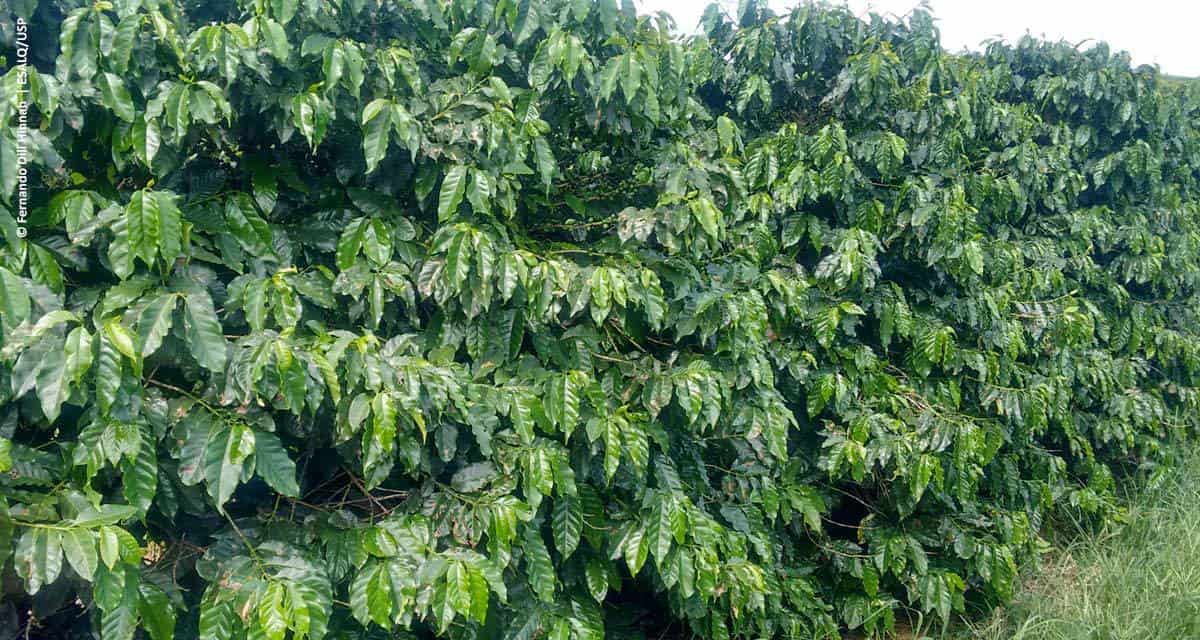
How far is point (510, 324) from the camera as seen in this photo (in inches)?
98.0

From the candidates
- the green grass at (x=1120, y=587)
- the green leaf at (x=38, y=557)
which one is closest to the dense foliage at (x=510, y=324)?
the green leaf at (x=38, y=557)

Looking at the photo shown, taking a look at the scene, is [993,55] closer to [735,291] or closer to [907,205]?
[907,205]

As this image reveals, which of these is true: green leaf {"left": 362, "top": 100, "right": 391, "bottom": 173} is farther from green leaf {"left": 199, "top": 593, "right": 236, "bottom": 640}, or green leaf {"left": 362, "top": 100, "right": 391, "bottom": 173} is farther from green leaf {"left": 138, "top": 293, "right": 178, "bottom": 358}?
green leaf {"left": 199, "top": 593, "right": 236, "bottom": 640}

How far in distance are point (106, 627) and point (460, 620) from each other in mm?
879

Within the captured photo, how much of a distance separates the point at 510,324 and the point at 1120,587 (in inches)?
111

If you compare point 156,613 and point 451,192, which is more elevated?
point 451,192

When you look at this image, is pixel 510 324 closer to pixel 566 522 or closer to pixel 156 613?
pixel 566 522

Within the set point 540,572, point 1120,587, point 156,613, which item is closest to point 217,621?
point 156,613

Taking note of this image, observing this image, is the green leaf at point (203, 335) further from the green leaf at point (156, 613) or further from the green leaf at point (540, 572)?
Result: the green leaf at point (540, 572)

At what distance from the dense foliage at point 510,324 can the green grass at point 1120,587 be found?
0.17 meters

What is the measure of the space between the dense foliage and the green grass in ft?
0.54

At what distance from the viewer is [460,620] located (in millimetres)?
2363

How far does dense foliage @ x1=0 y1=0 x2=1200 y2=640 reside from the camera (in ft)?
6.15

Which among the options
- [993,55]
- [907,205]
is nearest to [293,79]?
[907,205]
